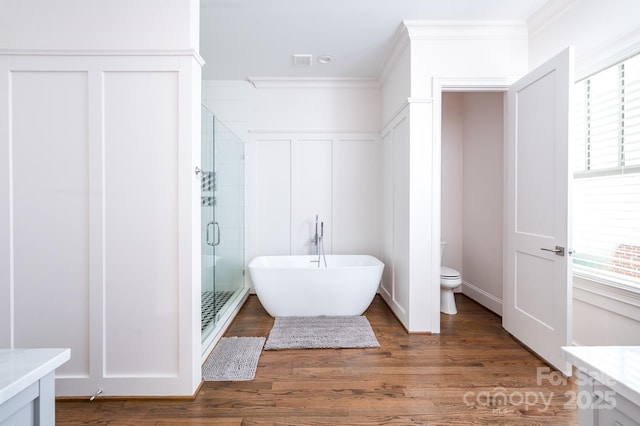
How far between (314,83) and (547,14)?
7.74ft

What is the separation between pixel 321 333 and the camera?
280 cm

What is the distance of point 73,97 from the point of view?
184cm

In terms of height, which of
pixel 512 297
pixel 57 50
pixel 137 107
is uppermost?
pixel 57 50

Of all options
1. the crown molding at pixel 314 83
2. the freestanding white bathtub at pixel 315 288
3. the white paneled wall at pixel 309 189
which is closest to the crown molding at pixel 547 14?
the crown molding at pixel 314 83

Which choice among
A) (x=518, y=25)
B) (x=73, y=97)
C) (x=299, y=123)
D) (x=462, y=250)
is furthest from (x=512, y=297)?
(x=73, y=97)

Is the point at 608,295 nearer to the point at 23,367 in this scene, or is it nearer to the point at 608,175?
the point at 608,175

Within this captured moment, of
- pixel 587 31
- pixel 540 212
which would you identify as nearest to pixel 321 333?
pixel 540 212

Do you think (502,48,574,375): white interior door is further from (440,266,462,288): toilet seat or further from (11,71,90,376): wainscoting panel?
(11,71,90,376): wainscoting panel

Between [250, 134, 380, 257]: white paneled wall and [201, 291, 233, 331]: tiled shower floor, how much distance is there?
1.05 meters

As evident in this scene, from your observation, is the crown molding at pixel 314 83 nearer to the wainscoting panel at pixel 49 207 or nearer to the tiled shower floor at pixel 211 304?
the wainscoting panel at pixel 49 207

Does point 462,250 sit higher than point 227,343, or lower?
higher

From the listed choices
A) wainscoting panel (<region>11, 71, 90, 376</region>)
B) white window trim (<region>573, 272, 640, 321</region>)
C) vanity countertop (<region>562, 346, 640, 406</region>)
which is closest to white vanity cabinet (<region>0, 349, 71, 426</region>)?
wainscoting panel (<region>11, 71, 90, 376</region>)

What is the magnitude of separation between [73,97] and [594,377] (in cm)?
259

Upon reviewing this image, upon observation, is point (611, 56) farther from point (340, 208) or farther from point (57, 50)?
point (57, 50)
